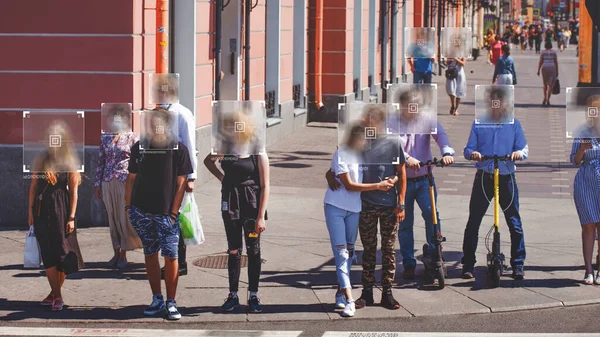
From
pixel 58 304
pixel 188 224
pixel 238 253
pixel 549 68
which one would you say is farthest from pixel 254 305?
pixel 549 68

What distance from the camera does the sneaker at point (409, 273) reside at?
10.9 m

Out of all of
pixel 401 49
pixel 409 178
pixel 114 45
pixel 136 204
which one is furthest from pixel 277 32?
pixel 401 49

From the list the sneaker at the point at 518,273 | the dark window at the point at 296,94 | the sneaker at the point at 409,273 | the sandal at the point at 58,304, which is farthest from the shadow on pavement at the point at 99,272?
the dark window at the point at 296,94

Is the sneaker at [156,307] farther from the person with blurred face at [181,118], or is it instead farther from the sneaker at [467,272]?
the sneaker at [467,272]

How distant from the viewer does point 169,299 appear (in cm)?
946

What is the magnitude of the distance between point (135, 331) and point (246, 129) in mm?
1859

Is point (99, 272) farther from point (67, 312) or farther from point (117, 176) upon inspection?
point (67, 312)

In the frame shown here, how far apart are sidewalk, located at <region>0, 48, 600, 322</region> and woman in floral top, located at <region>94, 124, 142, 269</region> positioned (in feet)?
0.93

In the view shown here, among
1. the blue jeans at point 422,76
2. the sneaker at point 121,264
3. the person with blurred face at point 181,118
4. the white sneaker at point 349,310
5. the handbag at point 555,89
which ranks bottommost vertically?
the white sneaker at point 349,310

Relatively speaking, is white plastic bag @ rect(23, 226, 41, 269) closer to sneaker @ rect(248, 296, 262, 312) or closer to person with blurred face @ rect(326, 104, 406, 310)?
sneaker @ rect(248, 296, 262, 312)

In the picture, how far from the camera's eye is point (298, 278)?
10922 millimetres

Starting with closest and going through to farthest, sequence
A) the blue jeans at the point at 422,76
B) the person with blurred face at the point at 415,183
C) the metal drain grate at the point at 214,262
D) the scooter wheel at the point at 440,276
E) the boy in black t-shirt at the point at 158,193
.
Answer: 1. the boy in black t-shirt at the point at 158,193
2. the scooter wheel at the point at 440,276
3. the person with blurred face at the point at 415,183
4. the metal drain grate at the point at 214,262
5. the blue jeans at the point at 422,76

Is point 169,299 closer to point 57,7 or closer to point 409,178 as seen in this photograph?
point 409,178

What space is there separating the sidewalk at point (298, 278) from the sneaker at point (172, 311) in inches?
4.9
